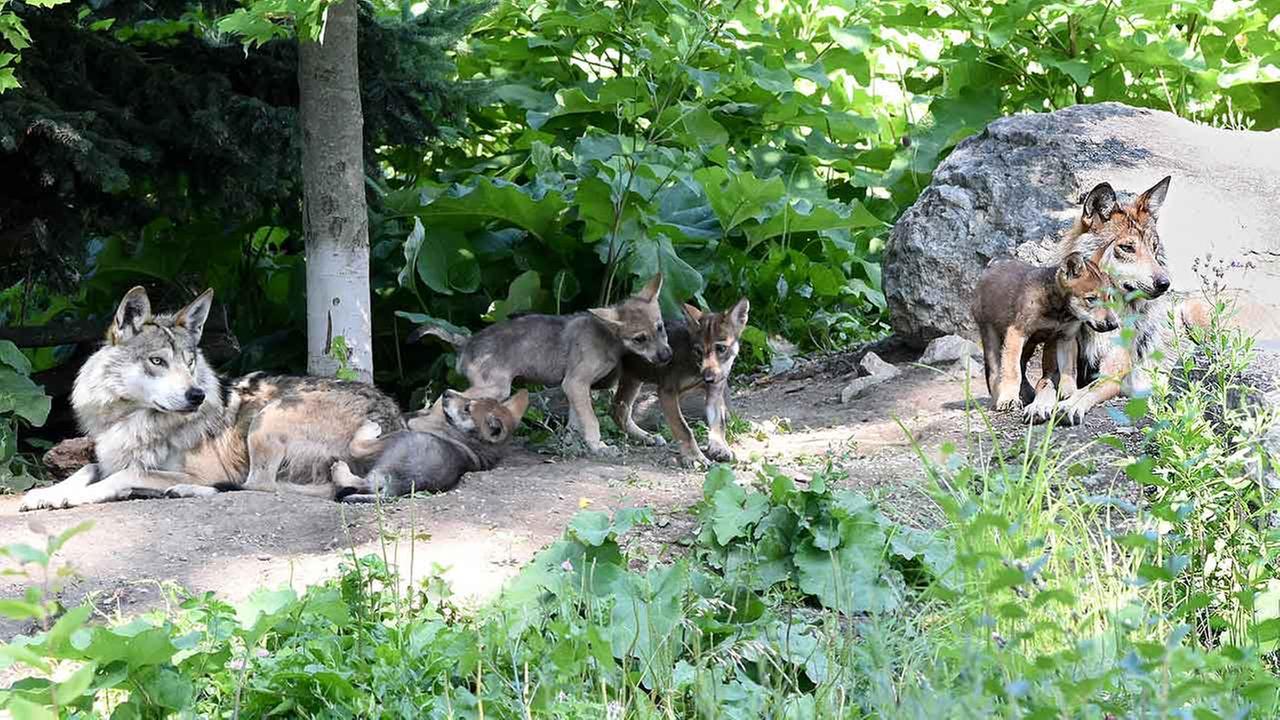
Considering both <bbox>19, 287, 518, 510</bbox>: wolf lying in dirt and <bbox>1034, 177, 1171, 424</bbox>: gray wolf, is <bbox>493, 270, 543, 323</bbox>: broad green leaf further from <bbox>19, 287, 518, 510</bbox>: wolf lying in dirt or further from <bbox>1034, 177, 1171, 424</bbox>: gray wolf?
<bbox>1034, 177, 1171, 424</bbox>: gray wolf

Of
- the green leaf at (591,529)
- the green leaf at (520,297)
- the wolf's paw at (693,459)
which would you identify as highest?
the green leaf at (520,297)

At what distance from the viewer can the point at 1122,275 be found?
23.3 ft

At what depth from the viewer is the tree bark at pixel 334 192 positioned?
7398mm

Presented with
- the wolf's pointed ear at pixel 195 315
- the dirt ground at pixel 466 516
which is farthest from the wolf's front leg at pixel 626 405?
the wolf's pointed ear at pixel 195 315

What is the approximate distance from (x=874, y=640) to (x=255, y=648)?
1948mm

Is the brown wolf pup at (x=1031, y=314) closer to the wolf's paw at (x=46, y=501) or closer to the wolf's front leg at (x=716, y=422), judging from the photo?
the wolf's front leg at (x=716, y=422)

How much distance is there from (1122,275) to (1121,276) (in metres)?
0.01

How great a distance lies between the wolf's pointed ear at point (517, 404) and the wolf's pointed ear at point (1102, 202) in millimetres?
3218

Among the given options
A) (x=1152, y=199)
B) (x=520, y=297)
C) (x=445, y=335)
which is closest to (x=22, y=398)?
(x=445, y=335)

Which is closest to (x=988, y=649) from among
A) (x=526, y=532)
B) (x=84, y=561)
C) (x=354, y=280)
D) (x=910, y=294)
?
(x=526, y=532)

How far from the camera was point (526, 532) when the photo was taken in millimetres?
5691

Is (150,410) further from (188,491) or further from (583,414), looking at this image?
(583,414)

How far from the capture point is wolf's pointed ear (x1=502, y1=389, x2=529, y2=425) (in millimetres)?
7930

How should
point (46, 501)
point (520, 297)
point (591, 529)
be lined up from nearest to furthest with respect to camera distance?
1. point (591, 529)
2. point (46, 501)
3. point (520, 297)
